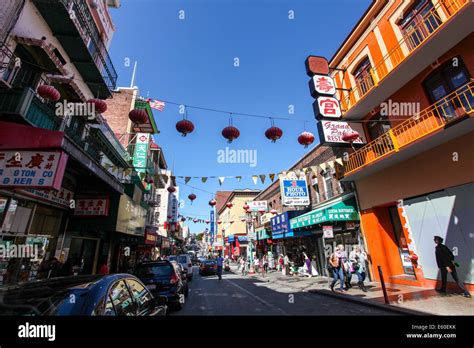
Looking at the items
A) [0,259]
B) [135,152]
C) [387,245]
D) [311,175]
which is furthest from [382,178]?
[135,152]

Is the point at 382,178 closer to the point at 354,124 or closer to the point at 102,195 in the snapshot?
the point at 354,124

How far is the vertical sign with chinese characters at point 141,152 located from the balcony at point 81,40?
273 inches

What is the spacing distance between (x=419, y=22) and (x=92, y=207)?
16900mm

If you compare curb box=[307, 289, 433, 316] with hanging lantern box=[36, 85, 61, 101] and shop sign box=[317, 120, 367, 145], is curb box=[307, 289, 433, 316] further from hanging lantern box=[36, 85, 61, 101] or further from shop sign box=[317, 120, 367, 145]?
hanging lantern box=[36, 85, 61, 101]

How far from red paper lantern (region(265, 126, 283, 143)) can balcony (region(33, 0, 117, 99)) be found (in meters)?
8.72

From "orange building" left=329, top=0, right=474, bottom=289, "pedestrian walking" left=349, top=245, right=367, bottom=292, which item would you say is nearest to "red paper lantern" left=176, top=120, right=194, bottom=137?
"orange building" left=329, top=0, right=474, bottom=289

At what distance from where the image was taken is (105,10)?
1450 cm

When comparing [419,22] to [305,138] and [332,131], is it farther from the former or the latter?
[305,138]

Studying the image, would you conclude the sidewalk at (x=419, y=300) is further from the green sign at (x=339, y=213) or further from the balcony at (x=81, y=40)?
the balcony at (x=81, y=40)

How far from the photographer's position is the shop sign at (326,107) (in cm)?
1298

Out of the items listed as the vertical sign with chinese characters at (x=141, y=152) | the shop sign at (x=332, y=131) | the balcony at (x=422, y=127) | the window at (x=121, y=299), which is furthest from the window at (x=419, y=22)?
the vertical sign with chinese characters at (x=141, y=152)
